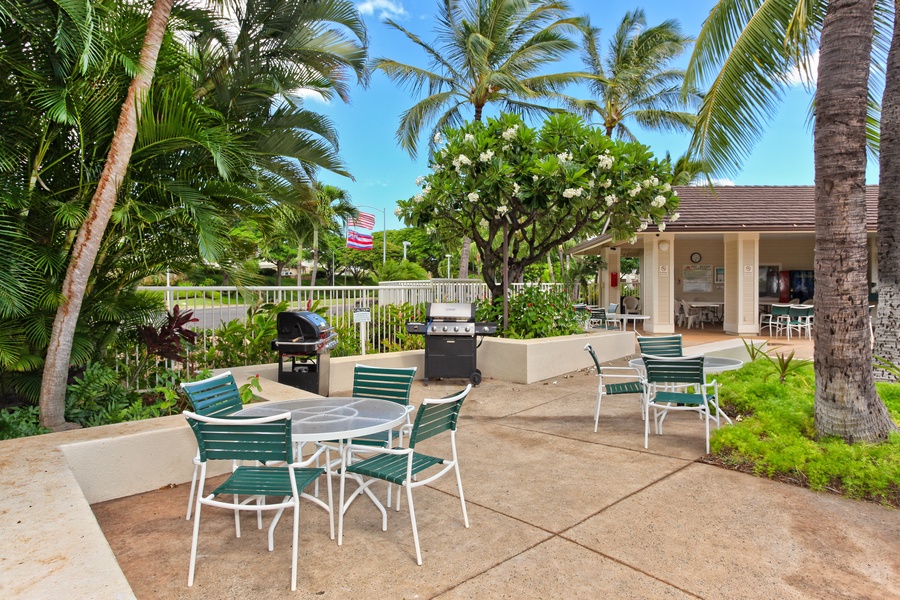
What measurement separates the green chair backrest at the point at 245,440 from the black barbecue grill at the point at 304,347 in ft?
11.4

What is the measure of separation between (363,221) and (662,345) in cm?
2904

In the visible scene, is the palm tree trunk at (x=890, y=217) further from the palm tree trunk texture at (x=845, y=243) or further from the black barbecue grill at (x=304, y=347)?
the black barbecue grill at (x=304, y=347)

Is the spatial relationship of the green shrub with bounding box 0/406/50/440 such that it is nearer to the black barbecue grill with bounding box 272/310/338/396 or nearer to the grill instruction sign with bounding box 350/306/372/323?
the black barbecue grill with bounding box 272/310/338/396

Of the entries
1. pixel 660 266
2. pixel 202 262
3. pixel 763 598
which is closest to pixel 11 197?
pixel 202 262

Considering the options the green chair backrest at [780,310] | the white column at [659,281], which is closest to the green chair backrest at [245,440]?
the white column at [659,281]

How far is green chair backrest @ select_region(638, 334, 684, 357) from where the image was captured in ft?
23.0

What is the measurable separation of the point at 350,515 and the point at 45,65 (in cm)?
465

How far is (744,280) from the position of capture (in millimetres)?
15445

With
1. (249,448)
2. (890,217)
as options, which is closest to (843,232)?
(890,217)

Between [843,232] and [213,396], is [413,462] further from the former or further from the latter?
[843,232]

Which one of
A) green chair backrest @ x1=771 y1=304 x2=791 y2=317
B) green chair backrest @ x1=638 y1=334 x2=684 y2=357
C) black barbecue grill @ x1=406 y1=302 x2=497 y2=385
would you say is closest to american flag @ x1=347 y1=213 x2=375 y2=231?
green chair backrest @ x1=771 y1=304 x2=791 y2=317

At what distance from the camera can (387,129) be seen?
63.0 feet

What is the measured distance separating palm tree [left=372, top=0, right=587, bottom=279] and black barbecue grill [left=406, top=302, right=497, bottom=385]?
30.1 feet

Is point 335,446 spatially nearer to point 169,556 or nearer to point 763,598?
point 169,556
